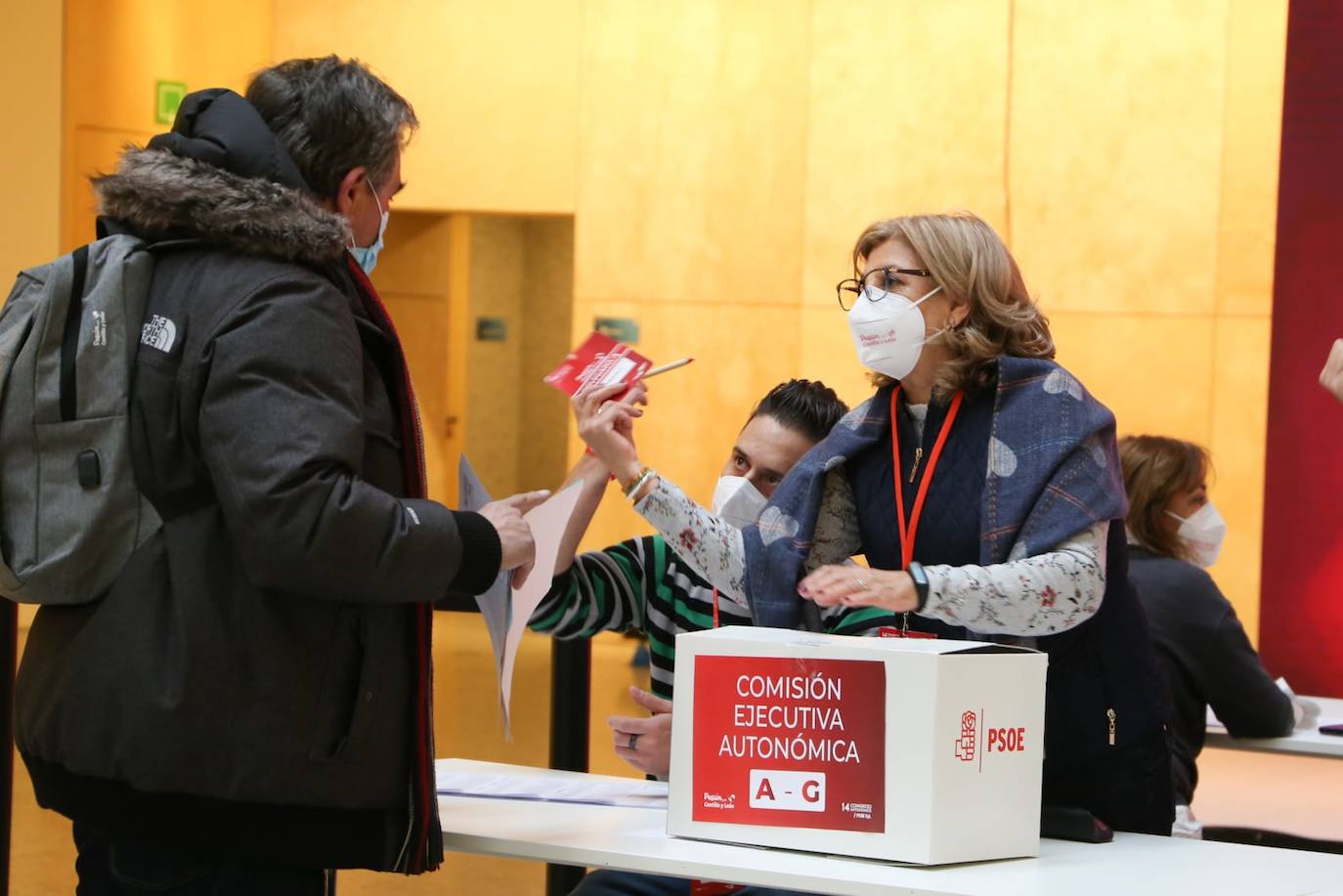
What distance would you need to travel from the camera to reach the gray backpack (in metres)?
1.90

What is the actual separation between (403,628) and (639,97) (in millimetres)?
7738

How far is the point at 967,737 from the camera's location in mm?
2021

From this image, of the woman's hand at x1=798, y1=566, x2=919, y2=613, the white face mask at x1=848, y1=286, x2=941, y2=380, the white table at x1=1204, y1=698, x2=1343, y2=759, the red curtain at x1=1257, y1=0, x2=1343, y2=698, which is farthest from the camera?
the red curtain at x1=1257, y1=0, x2=1343, y2=698

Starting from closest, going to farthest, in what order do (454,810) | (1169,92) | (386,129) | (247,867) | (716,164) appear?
1. (247,867)
2. (386,129)
3. (454,810)
4. (1169,92)
5. (716,164)

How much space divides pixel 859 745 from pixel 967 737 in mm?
138

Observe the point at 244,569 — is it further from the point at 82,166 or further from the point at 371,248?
the point at 82,166

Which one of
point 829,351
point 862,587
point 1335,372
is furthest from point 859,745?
point 829,351

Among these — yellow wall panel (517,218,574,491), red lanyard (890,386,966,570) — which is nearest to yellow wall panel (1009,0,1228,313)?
yellow wall panel (517,218,574,491)

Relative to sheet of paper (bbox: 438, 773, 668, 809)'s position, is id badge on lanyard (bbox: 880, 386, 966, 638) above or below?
above

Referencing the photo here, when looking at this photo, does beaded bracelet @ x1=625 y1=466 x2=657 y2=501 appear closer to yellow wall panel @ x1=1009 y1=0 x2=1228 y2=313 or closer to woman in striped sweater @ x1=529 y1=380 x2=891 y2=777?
woman in striped sweater @ x1=529 y1=380 x2=891 y2=777

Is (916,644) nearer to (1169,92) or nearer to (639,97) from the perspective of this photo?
(1169,92)

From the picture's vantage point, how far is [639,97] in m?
9.41

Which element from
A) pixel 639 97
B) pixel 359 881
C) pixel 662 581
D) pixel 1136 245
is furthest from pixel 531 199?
pixel 662 581

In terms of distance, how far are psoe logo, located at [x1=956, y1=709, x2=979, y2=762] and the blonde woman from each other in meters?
0.23
